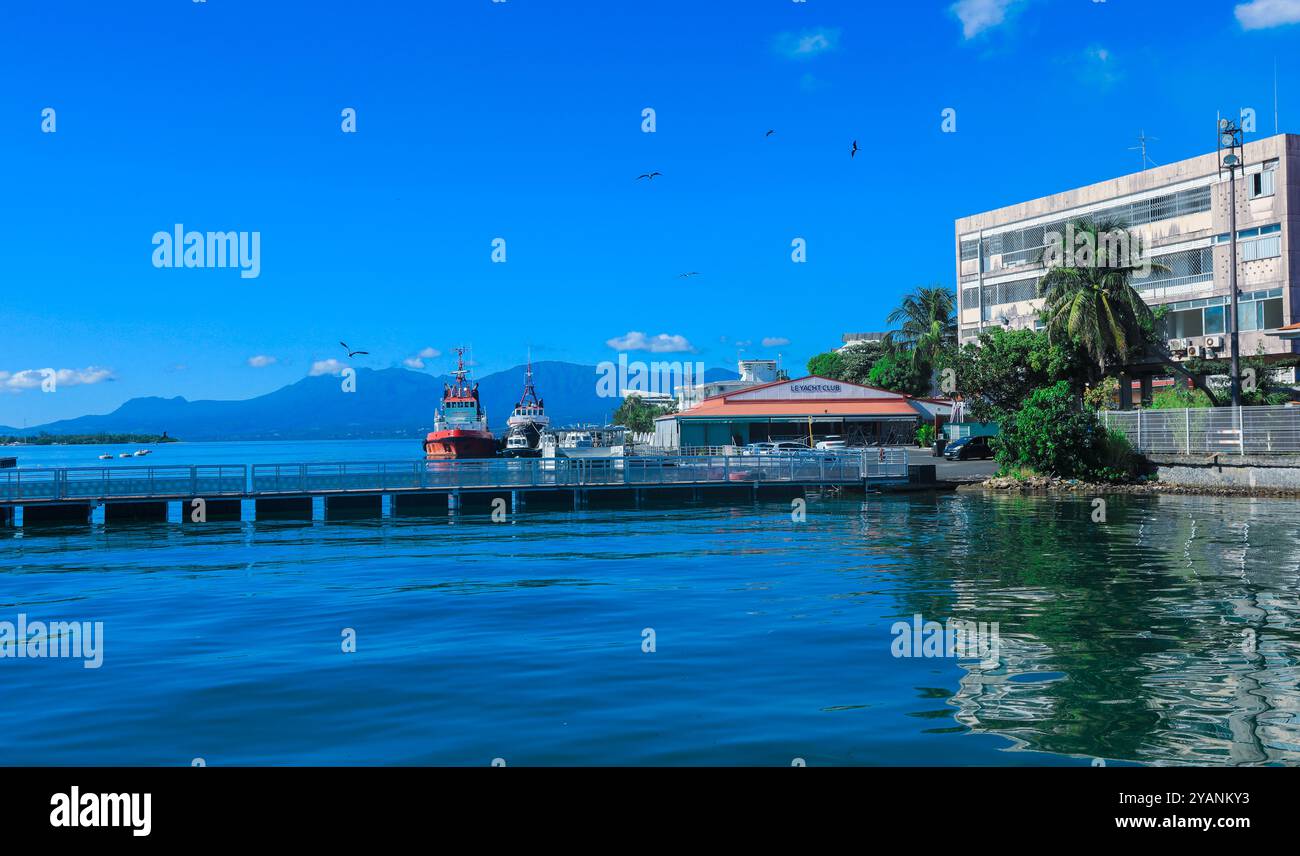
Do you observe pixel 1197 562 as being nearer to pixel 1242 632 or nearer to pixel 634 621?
pixel 1242 632

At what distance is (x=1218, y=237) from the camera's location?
177ft

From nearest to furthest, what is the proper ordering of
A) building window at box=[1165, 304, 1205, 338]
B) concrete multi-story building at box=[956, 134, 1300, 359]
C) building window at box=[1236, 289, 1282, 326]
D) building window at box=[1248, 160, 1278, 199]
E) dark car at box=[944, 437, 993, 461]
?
concrete multi-story building at box=[956, 134, 1300, 359] < building window at box=[1248, 160, 1278, 199] < building window at box=[1236, 289, 1282, 326] < building window at box=[1165, 304, 1205, 338] < dark car at box=[944, 437, 993, 461]

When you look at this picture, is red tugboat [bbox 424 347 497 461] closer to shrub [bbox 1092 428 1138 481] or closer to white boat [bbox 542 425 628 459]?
white boat [bbox 542 425 628 459]

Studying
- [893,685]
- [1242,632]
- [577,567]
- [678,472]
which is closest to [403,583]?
[577,567]

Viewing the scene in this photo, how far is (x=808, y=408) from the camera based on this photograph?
234 feet

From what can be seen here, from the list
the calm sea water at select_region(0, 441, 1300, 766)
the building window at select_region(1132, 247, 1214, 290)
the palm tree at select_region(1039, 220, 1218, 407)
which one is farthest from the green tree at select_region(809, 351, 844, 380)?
the calm sea water at select_region(0, 441, 1300, 766)

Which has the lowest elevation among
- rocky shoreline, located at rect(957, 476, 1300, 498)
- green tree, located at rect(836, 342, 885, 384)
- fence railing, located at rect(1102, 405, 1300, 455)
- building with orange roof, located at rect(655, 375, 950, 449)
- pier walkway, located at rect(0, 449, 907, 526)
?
rocky shoreline, located at rect(957, 476, 1300, 498)

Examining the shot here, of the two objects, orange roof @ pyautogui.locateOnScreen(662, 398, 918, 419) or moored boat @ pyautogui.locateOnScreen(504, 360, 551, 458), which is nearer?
orange roof @ pyautogui.locateOnScreen(662, 398, 918, 419)

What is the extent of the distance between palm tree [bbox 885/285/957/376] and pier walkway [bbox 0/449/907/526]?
41.3 meters

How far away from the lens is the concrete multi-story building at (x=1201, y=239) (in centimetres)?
5012

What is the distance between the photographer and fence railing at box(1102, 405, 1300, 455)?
37500 mm

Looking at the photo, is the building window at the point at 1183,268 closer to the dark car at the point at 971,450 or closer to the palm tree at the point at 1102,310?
the palm tree at the point at 1102,310

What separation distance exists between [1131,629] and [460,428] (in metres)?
86.4

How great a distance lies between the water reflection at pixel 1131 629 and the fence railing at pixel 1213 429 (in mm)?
8288
